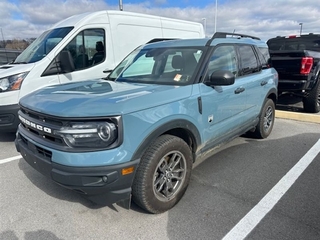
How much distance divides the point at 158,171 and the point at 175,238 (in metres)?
0.65

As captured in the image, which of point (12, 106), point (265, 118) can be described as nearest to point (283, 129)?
point (265, 118)

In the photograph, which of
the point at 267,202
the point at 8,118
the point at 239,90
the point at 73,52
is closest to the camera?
the point at 267,202

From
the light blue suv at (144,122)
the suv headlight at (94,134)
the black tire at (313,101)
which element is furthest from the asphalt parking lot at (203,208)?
the black tire at (313,101)

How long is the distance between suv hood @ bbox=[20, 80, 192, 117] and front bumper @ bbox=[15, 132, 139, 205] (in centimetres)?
46

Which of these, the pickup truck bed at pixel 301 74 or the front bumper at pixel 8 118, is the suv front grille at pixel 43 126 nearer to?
the front bumper at pixel 8 118

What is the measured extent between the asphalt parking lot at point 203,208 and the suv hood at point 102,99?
1123 mm

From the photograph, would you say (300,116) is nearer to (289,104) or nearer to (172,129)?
(289,104)

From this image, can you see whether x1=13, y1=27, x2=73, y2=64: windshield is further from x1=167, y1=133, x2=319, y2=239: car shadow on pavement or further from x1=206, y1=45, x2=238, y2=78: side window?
x1=167, y1=133, x2=319, y2=239: car shadow on pavement

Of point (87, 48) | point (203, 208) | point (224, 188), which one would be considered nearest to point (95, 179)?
point (203, 208)

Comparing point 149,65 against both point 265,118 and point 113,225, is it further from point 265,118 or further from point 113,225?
point 265,118

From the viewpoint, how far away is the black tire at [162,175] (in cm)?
238

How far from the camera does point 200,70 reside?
3.04 m

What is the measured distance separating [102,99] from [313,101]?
19.3 ft

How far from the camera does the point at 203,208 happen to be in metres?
2.74
